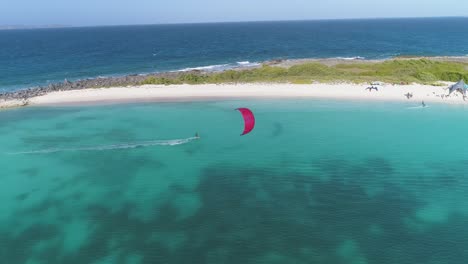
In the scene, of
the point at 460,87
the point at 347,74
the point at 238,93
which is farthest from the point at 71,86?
the point at 460,87

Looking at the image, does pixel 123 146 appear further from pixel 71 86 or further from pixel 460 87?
pixel 460 87

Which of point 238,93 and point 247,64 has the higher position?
point 247,64

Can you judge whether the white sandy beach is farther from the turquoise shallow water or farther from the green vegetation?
the turquoise shallow water

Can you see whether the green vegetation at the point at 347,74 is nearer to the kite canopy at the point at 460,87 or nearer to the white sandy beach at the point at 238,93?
the white sandy beach at the point at 238,93

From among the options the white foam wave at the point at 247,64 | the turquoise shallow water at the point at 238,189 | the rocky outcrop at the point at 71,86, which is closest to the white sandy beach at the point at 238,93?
the rocky outcrop at the point at 71,86

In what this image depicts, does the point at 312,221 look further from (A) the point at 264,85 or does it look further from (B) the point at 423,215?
(A) the point at 264,85

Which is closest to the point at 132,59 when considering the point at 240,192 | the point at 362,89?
the point at 362,89
